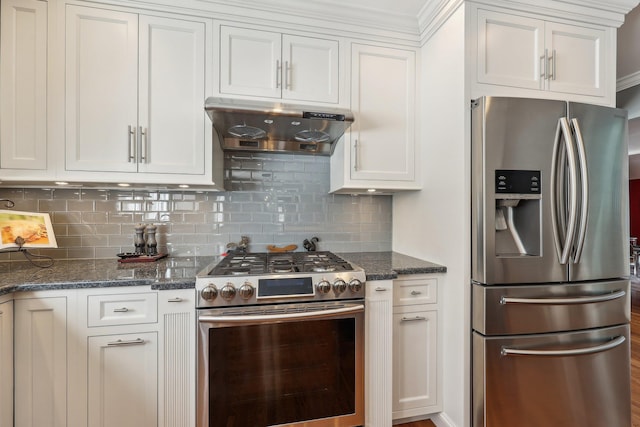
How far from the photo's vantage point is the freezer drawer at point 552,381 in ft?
4.97

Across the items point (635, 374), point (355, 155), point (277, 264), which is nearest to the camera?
point (277, 264)

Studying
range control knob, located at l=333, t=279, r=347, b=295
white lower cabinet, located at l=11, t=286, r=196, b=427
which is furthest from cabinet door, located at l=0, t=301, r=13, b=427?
range control knob, located at l=333, t=279, r=347, b=295

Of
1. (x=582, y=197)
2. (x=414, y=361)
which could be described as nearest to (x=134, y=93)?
(x=414, y=361)

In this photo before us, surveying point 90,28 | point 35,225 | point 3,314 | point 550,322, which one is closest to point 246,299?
point 3,314

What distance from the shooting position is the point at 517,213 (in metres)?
1.65

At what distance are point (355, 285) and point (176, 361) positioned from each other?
3.18 feet

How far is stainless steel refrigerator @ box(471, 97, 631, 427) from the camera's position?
1513 millimetres

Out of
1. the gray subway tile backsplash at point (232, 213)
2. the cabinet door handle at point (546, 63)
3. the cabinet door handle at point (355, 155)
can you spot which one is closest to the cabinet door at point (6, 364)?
the gray subway tile backsplash at point (232, 213)

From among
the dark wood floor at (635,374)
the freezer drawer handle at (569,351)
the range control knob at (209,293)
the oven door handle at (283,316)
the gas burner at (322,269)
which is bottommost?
the dark wood floor at (635,374)

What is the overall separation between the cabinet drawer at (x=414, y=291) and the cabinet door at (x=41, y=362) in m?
1.70

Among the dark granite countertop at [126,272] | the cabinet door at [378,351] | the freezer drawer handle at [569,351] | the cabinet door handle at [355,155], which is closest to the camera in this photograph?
the dark granite countertop at [126,272]

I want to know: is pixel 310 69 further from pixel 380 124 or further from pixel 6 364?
pixel 6 364

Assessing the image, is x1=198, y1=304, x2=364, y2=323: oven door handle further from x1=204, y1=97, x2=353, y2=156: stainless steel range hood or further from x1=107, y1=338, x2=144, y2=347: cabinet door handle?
x1=204, y1=97, x2=353, y2=156: stainless steel range hood

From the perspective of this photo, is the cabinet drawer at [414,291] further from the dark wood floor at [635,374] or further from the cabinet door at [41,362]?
the cabinet door at [41,362]
